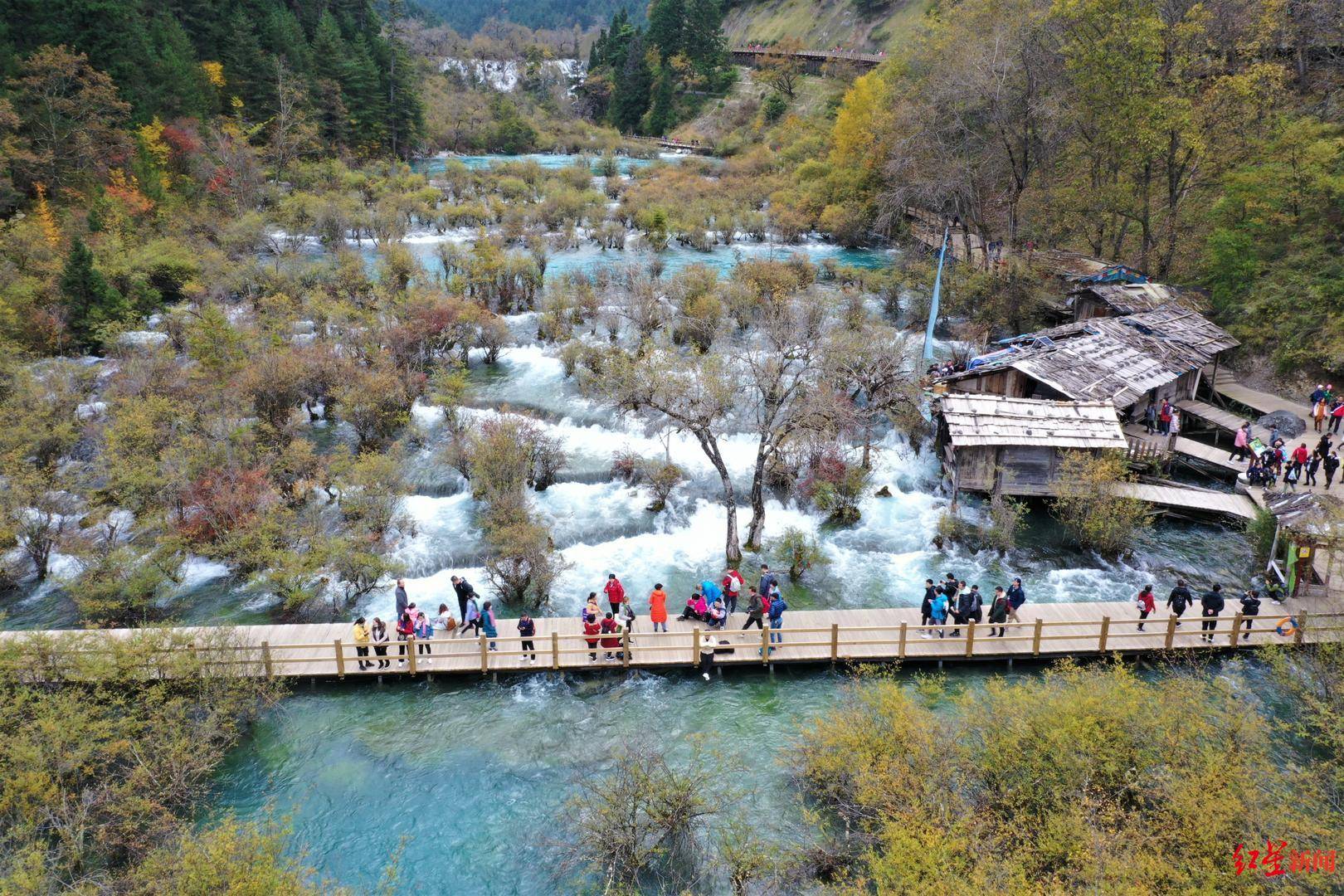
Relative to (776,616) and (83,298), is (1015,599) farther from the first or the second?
(83,298)

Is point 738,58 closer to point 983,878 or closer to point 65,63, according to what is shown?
point 65,63

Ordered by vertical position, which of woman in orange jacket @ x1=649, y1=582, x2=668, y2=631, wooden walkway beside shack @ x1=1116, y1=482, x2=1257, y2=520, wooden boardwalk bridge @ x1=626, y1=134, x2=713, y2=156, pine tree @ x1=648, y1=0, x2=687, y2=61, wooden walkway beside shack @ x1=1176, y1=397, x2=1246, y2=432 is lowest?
woman in orange jacket @ x1=649, y1=582, x2=668, y2=631

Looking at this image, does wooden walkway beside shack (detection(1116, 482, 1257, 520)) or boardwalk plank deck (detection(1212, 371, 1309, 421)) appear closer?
wooden walkway beside shack (detection(1116, 482, 1257, 520))

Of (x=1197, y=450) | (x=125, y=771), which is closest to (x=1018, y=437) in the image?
(x=1197, y=450)

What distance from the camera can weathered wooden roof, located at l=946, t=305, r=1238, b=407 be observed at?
83.5 ft

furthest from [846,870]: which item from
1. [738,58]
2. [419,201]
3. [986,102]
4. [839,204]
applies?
[738,58]

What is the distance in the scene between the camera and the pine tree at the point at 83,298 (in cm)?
3117

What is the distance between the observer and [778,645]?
17.7 metres

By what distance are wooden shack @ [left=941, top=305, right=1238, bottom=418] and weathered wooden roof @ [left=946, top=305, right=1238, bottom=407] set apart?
0.03 metres

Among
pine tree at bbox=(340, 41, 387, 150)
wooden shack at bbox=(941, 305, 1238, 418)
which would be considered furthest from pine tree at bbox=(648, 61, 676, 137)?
wooden shack at bbox=(941, 305, 1238, 418)

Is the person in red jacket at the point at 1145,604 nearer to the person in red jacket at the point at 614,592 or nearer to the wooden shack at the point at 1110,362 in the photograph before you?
the wooden shack at the point at 1110,362

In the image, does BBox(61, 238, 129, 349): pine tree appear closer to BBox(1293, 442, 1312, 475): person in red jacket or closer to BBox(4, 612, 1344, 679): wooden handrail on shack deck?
BBox(4, 612, 1344, 679): wooden handrail on shack deck

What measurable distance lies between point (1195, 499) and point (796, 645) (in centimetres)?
1416

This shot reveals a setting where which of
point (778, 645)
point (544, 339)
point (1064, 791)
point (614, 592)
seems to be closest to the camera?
point (1064, 791)
